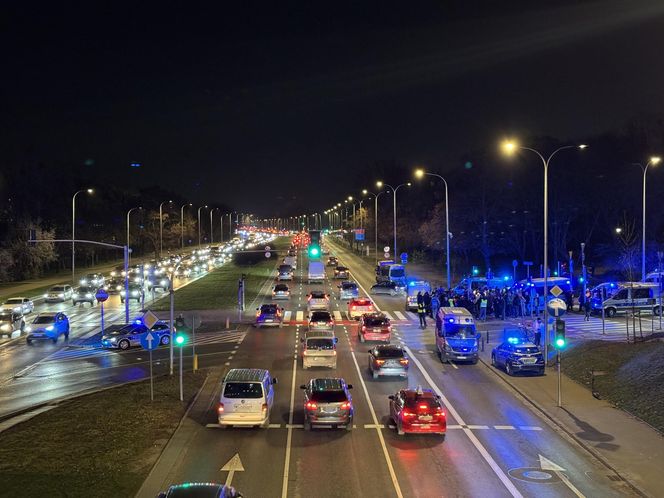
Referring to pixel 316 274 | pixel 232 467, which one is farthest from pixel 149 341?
pixel 316 274

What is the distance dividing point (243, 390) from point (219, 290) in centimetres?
4791

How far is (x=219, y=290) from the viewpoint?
67.0m

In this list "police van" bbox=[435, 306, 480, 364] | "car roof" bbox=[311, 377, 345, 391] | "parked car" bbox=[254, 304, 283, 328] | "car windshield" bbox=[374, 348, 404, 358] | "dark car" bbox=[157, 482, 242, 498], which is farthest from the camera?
"parked car" bbox=[254, 304, 283, 328]

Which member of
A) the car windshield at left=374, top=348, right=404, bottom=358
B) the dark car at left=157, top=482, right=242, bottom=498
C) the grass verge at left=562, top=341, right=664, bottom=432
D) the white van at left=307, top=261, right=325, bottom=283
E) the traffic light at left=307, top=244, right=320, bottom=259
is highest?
the traffic light at left=307, top=244, right=320, bottom=259

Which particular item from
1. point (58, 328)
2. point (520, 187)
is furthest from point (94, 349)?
point (520, 187)

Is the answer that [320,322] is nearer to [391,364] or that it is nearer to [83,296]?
[391,364]

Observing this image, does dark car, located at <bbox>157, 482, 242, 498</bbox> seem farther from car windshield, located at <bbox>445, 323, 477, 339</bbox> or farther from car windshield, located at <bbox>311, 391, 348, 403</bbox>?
car windshield, located at <bbox>445, 323, 477, 339</bbox>

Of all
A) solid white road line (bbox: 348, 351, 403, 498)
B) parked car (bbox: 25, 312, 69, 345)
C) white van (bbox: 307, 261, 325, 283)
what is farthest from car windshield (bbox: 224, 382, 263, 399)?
white van (bbox: 307, 261, 325, 283)

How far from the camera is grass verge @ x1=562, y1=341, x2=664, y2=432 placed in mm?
21094

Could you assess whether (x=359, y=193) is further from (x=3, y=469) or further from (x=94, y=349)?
(x=3, y=469)

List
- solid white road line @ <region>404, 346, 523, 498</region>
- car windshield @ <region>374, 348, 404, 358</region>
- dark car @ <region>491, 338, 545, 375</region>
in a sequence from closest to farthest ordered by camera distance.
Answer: solid white road line @ <region>404, 346, 523, 498</region> < car windshield @ <region>374, 348, 404, 358</region> < dark car @ <region>491, 338, 545, 375</region>

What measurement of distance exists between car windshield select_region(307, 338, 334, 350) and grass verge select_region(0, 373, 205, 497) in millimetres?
6534

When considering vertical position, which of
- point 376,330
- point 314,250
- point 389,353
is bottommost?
point 376,330

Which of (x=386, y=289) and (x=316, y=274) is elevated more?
(x=316, y=274)
